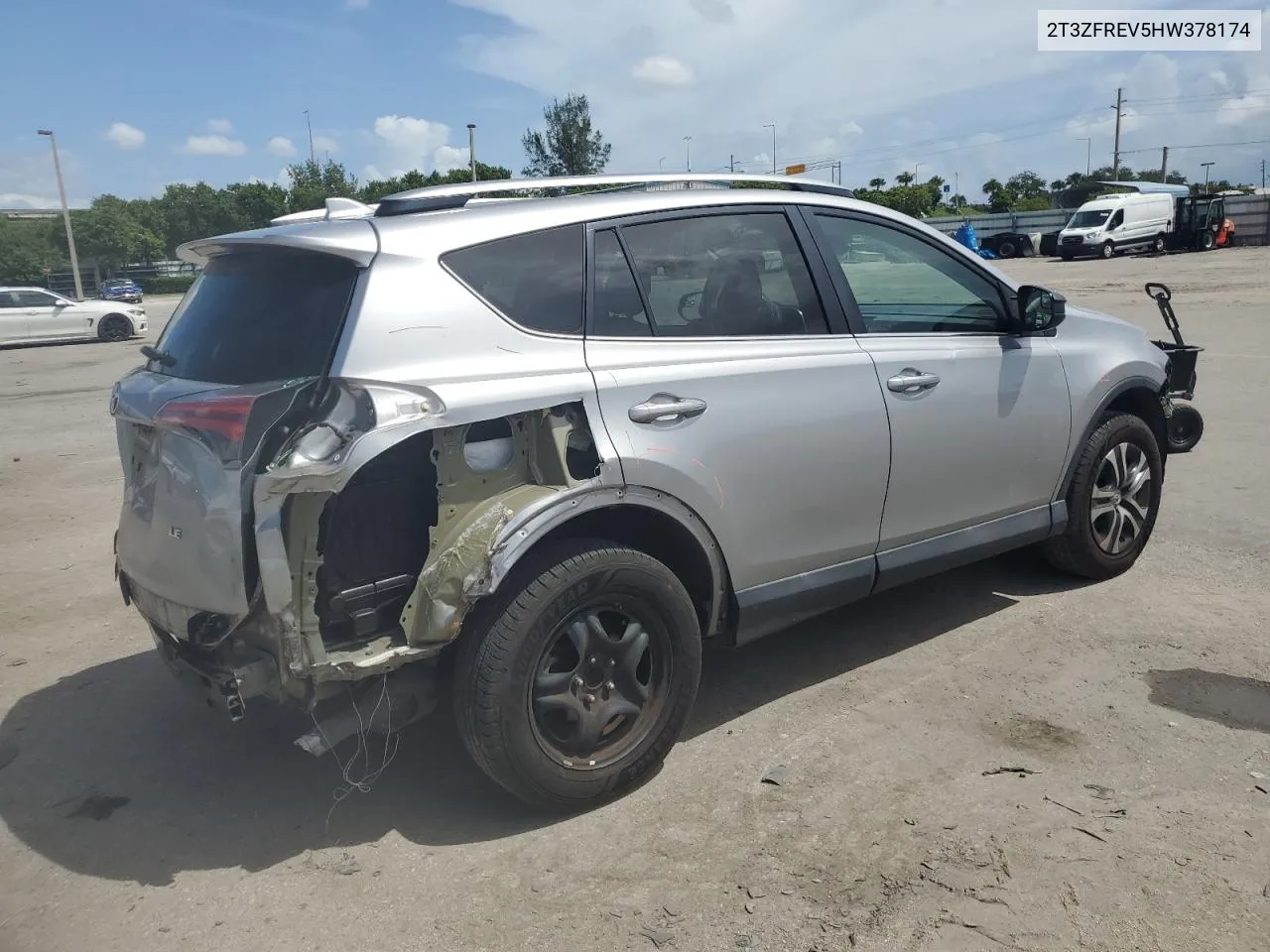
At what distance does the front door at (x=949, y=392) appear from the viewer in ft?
13.0

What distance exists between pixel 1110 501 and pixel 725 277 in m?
2.51

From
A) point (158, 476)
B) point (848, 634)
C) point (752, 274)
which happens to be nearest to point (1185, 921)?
point (848, 634)

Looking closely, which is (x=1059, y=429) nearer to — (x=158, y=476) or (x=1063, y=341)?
(x=1063, y=341)

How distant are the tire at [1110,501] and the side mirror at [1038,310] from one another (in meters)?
0.66

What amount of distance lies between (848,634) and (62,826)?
320cm

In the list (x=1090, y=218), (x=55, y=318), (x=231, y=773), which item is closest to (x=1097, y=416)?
(x=231, y=773)

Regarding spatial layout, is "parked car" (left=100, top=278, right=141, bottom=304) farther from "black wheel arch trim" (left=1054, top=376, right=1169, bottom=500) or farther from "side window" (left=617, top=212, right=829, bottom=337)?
"black wheel arch trim" (left=1054, top=376, right=1169, bottom=500)

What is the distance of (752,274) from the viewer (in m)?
3.75

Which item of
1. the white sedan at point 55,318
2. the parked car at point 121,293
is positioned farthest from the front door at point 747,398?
the parked car at point 121,293

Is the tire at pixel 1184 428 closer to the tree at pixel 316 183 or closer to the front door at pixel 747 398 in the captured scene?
the front door at pixel 747 398

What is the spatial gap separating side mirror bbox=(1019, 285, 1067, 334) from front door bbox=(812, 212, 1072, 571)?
81 millimetres

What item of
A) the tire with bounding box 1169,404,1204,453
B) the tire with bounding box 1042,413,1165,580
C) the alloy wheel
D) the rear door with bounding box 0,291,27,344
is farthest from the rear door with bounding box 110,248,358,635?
the rear door with bounding box 0,291,27,344

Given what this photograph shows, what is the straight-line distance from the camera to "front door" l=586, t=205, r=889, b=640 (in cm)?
328

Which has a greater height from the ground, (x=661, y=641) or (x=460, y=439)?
(x=460, y=439)
